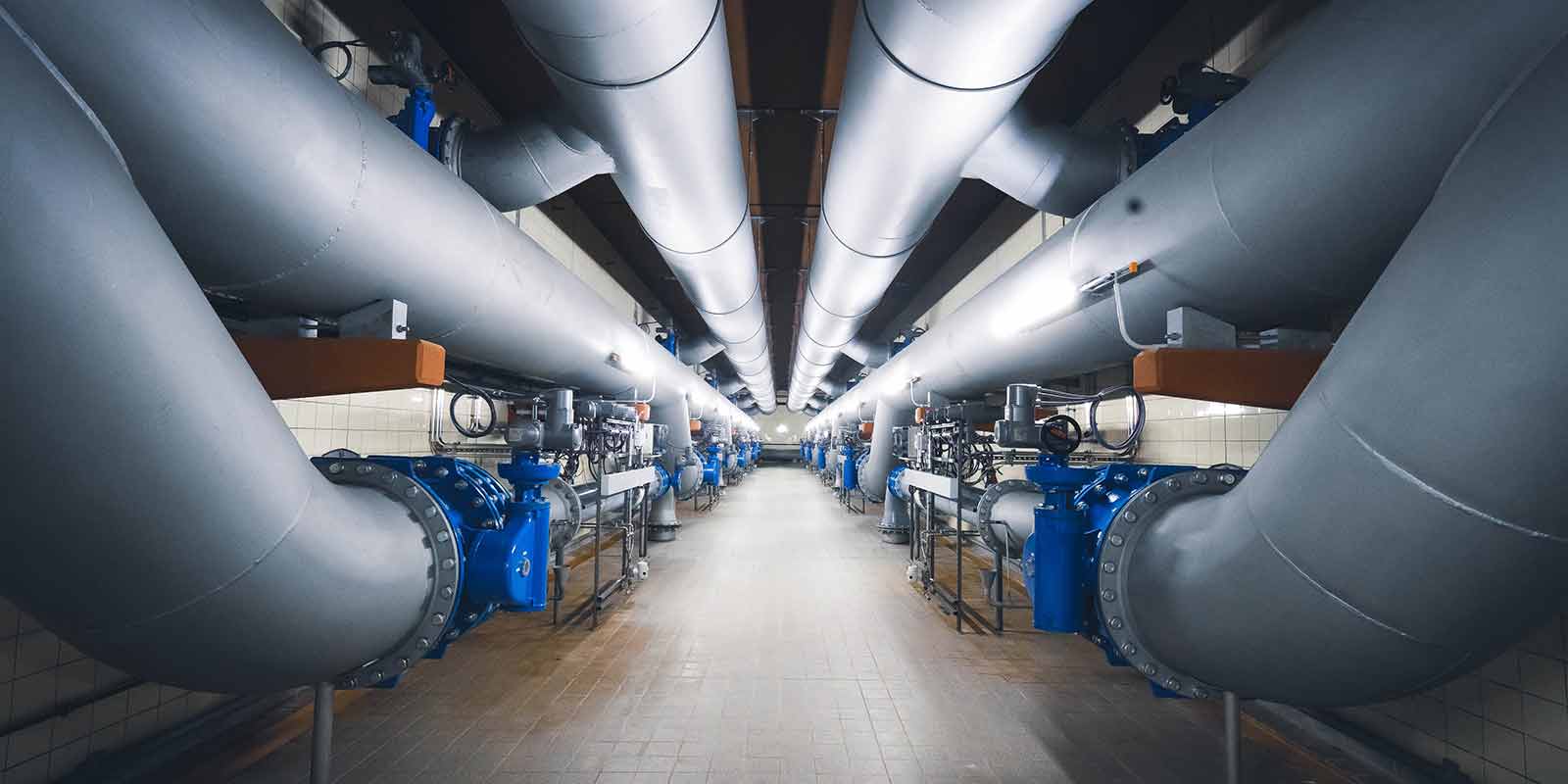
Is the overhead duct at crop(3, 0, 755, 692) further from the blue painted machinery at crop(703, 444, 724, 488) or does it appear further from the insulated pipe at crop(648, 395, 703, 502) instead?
the blue painted machinery at crop(703, 444, 724, 488)

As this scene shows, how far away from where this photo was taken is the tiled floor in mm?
2162

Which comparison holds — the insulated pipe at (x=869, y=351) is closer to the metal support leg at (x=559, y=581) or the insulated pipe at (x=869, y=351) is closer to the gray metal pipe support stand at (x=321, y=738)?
the metal support leg at (x=559, y=581)

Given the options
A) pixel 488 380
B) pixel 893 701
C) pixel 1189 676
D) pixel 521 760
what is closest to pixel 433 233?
pixel 488 380

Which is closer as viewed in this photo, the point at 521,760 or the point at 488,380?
the point at 521,760

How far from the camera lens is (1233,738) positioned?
1.74m

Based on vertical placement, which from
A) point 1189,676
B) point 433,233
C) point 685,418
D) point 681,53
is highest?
point 681,53

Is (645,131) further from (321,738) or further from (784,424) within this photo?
(784,424)

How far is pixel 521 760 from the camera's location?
2.20 metres

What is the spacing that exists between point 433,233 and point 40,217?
35.7 inches

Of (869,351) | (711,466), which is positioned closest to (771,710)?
(711,466)

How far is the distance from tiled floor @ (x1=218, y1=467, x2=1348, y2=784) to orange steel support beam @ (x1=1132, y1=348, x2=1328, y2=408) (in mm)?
1385

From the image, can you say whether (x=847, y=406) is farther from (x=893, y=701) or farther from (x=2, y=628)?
(x=2, y=628)

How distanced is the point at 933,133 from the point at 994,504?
229 cm

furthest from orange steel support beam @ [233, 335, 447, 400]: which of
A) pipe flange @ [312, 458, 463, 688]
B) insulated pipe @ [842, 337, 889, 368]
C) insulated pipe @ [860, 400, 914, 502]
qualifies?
insulated pipe @ [842, 337, 889, 368]
